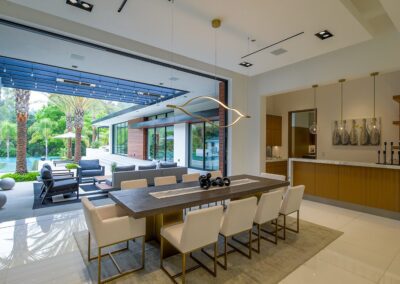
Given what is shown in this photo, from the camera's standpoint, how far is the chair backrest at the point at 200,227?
207 cm

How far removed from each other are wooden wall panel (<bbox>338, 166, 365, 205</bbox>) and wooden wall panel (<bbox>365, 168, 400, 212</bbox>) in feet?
0.30

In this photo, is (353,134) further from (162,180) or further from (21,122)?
(21,122)

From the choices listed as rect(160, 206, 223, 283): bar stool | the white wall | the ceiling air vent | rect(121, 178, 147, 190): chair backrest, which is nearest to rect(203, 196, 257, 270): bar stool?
rect(160, 206, 223, 283): bar stool

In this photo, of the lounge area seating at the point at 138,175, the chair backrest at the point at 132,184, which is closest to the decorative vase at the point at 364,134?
the lounge area seating at the point at 138,175

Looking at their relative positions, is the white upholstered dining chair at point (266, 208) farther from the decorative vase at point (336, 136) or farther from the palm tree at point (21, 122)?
the palm tree at point (21, 122)

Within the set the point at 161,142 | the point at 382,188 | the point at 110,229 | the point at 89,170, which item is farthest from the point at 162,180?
the point at 161,142

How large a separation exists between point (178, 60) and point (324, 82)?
3.43 metres

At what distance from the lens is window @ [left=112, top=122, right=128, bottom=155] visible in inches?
642

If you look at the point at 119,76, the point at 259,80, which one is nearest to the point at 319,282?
the point at 259,80

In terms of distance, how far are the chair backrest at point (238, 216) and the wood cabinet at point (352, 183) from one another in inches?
139

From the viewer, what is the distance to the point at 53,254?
2795 mm

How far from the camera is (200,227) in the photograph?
2160 millimetres

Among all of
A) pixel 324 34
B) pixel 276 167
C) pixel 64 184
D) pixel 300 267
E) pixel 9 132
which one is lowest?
pixel 300 267

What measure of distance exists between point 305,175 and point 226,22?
4.47 meters
